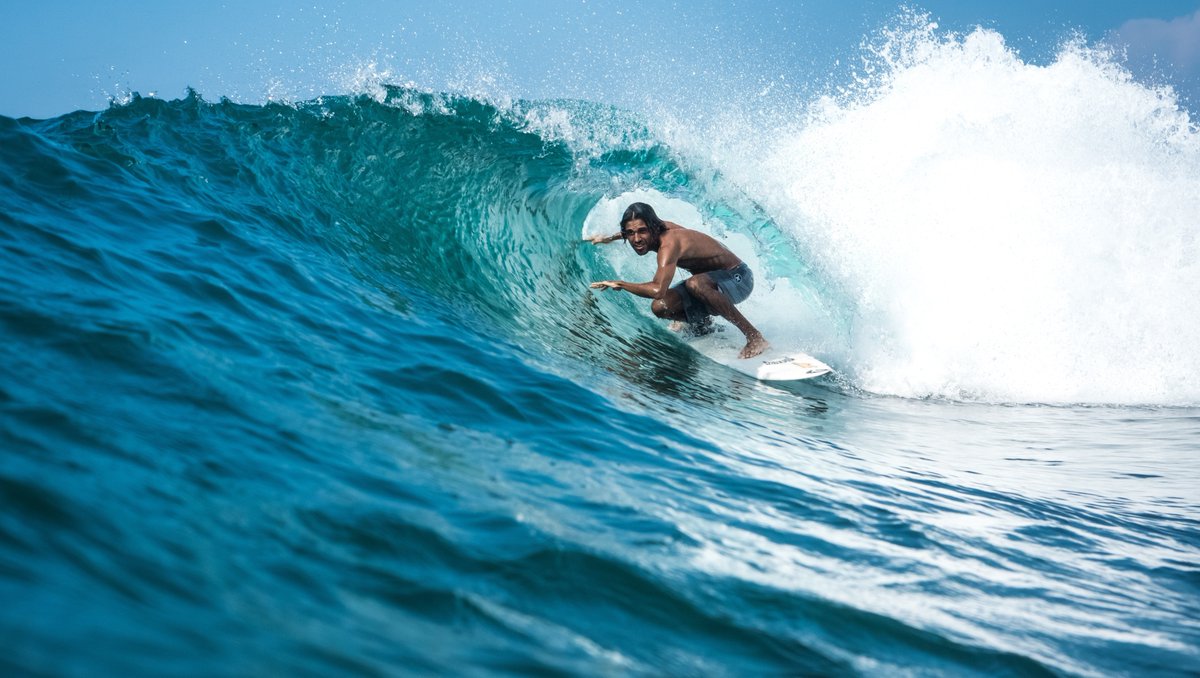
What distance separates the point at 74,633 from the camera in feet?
5.69

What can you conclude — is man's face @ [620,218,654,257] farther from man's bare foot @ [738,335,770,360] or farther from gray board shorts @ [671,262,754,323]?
man's bare foot @ [738,335,770,360]

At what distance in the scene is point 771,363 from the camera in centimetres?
775

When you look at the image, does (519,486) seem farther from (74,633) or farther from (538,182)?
(538,182)

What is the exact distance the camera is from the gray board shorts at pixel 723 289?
8.11 m

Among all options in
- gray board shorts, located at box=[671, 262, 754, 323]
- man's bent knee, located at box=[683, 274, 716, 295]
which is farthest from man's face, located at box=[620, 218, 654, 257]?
gray board shorts, located at box=[671, 262, 754, 323]

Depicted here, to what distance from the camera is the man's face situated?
7.52 meters

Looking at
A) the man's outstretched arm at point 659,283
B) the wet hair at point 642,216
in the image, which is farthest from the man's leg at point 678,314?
the wet hair at point 642,216

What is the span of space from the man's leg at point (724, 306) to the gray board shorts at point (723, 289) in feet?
0.25

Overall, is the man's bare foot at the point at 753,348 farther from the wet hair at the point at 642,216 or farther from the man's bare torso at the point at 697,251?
the wet hair at the point at 642,216

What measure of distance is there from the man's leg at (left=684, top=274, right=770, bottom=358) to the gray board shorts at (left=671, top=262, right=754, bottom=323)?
76mm

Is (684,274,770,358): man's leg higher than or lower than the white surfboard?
higher

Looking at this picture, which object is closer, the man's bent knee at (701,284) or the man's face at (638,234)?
the man's face at (638,234)

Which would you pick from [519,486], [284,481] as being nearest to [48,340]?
[284,481]

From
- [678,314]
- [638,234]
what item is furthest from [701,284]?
[638,234]
